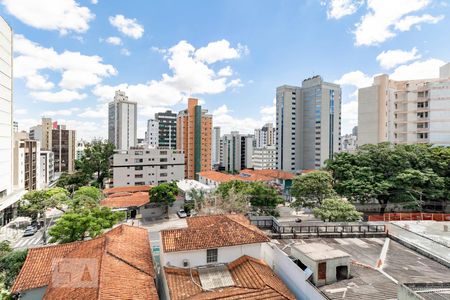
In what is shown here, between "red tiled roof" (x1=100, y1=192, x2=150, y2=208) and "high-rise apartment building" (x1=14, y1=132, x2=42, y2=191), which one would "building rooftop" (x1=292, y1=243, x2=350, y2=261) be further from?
"high-rise apartment building" (x1=14, y1=132, x2=42, y2=191)

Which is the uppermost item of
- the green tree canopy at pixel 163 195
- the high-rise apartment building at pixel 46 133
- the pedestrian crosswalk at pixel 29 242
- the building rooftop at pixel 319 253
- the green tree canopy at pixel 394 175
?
the high-rise apartment building at pixel 46 133

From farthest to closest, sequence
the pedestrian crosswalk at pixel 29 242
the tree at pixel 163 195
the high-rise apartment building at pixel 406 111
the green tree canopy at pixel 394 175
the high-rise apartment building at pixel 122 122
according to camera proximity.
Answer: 1. the high-rise apartment building at pixel 122 122
2. the high-rise apartment building at pixel 406 111
3. the tree at pixel 163 195
4. the green tree canopy at pixel 394 175
5. the pedestrian crosswalk at pixel 29 242

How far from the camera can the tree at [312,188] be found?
3469cm

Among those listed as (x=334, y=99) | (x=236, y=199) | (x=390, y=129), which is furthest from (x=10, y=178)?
(x=334, y=99)

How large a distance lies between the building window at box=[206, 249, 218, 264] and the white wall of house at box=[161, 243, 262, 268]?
165 mm

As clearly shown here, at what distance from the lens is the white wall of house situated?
13914 mm

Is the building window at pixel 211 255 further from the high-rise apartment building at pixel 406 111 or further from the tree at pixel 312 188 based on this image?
the high-rise apartment building at pixel 406 111

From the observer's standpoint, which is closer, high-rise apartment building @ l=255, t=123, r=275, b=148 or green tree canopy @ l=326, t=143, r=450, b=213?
green tree canopy @ l=326, t=143, r=450, b=213

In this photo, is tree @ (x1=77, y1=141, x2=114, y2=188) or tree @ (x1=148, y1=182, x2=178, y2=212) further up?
tree @ (x1=77, y1=141, x2=114, y2=188)

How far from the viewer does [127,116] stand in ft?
358

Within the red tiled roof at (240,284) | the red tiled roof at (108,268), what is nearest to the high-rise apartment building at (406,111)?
the red tiled roof at (240,284)

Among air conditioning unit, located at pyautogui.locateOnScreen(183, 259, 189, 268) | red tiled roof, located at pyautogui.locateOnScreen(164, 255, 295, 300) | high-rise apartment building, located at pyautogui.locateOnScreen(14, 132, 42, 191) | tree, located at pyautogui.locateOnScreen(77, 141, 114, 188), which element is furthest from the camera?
tree, located at pyautogui.locateOnScreen(77, 141, 114, 188)

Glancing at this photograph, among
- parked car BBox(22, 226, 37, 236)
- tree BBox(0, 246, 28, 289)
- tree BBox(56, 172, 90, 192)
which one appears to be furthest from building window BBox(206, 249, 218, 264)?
tree BBox(56, 172, 90, 192)

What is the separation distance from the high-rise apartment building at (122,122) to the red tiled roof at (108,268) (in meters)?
95.5
